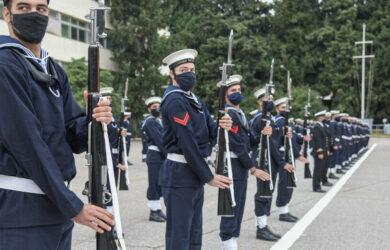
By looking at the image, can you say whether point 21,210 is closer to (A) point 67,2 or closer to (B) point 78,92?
(B) point 78,92

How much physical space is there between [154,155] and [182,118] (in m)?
4.30

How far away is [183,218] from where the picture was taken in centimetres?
418

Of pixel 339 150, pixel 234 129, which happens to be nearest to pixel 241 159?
pixel 234 129

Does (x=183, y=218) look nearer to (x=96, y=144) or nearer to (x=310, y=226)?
(x=96, y=144)

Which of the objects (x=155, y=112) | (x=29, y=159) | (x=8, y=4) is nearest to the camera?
(x=29, y=159)

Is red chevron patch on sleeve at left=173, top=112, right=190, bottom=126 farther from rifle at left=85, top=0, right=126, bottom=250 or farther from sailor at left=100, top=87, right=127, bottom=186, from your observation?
sailor at left=100, top=87, right=127, bottom=186

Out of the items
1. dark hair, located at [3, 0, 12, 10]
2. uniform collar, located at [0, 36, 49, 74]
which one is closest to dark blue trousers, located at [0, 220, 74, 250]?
uniform collar, located at [0, 36, 49, 74]

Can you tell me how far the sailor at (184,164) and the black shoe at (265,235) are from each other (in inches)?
97.4

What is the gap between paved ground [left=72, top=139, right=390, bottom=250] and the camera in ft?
21.0

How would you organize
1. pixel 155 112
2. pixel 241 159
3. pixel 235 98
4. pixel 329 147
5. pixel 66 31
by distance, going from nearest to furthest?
pixel 241 159 → pixel 235 98 → pixel 155 112 → pixel 329 147 → pixel 66 31

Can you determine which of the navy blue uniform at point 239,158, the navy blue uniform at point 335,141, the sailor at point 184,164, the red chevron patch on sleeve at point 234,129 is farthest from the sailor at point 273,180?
the navy blue uniform at point 335,141

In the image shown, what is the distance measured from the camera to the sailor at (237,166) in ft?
18.1

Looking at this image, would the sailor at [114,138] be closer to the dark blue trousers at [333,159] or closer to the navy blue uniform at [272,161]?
the navy blue uniform at [272,161]

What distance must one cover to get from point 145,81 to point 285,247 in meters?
31.0
